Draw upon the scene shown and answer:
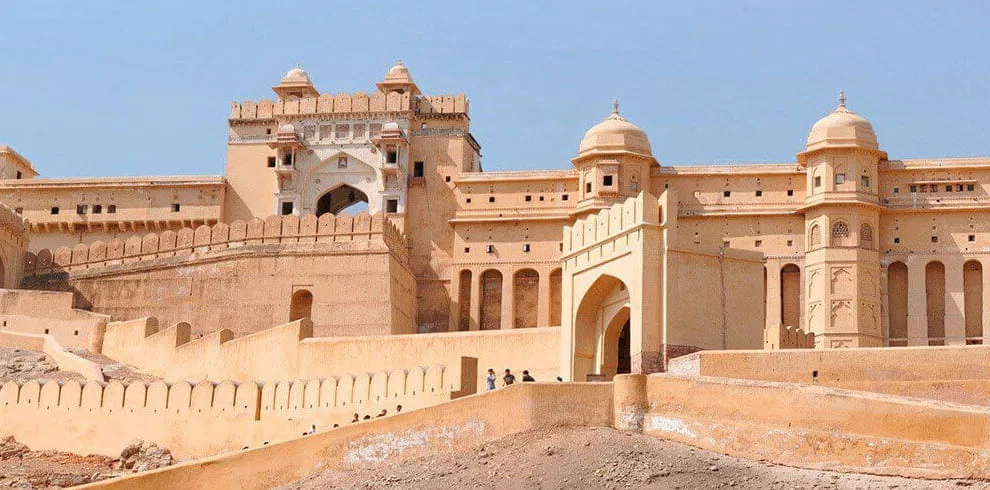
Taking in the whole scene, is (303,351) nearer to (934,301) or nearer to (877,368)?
(877,368)

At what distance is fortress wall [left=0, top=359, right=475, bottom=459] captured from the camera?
3097cm

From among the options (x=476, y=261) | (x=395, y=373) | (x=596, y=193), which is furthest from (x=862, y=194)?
(x=395, y=373)

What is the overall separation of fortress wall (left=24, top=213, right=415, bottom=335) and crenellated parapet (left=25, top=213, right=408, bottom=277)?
27 mm

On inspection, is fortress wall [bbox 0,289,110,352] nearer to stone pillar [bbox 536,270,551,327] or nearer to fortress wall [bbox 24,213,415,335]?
fortress wall [bbox 24,213,415,335]

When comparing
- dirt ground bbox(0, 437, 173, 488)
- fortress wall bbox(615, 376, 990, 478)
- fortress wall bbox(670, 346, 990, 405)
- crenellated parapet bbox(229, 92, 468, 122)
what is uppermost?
crenellated parapet bbox(229, 92, 468, 122)

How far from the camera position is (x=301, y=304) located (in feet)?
146

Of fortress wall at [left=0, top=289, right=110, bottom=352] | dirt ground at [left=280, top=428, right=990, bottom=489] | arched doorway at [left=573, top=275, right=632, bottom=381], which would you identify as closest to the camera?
dirt ground at [left=280, top=428, right=990, bottom=489]

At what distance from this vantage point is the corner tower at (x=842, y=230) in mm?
44344

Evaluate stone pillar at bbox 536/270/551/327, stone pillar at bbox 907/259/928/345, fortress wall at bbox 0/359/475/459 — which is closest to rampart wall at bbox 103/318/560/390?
fortress wall at bbox 0/359/475/459

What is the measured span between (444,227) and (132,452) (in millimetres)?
17634

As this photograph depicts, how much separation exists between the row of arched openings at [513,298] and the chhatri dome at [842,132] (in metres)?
7.91

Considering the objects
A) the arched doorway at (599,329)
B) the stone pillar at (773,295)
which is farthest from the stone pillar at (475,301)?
the arched doorway at (599,329)

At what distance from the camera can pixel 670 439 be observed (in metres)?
25.1

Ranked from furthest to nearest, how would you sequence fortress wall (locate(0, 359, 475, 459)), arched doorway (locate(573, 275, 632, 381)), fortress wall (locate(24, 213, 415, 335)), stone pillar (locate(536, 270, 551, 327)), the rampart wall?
1. stone pillar (locate(536, 270, 551, 327))
2. fortress wall (locate(24, 213, 415, 335))
3. the rampart wall
4. arched doorway (locate(573, 275, 632, 381))
5. fortress wall (locate(0, 359, 475, 459))
